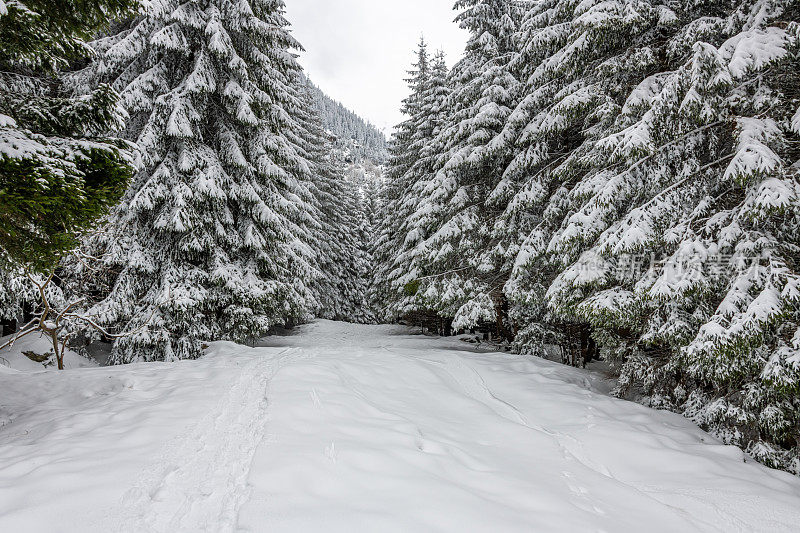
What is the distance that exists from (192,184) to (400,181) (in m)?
12.3

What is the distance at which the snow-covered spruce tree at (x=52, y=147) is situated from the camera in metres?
3.61

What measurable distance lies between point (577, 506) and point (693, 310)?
179 inches

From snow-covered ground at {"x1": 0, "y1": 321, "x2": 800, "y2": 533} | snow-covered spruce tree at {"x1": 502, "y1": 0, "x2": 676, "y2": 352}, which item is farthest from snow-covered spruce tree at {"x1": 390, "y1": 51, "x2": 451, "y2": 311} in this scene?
snow-covered ground at {"x1": 0, "y1": 321, "x2": 800, "y2": 533}

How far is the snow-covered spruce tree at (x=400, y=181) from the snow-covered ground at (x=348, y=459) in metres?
11.5

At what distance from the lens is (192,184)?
385 inches

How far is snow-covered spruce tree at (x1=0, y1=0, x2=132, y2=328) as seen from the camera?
3.61 m

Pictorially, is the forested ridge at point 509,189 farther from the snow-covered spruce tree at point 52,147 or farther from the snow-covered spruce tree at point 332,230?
the snow-covered spruce tree at point 332,230

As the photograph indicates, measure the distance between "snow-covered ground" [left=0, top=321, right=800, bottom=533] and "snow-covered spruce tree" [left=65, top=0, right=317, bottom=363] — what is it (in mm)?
2816

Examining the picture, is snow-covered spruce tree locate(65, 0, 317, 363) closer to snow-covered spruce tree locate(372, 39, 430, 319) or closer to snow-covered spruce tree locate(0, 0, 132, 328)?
snow-covered spruce tree locate(0, 0, 132, 328)

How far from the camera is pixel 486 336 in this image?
A: 16984 millimetres

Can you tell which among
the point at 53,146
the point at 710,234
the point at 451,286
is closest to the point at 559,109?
the point at 710,234

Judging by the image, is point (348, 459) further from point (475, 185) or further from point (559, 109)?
point (475, 185)

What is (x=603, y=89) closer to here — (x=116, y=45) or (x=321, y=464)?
(x=321, y=464)

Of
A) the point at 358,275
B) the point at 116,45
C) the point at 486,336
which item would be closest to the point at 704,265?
the point at 486,336
